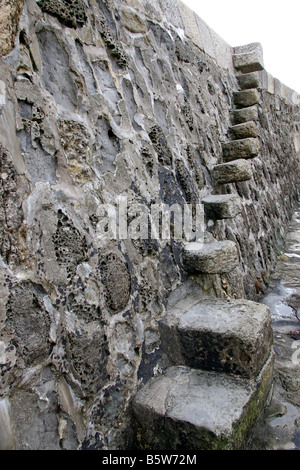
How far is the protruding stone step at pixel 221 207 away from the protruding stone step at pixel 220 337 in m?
0.74

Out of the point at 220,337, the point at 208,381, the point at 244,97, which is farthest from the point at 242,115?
the point at 208,381

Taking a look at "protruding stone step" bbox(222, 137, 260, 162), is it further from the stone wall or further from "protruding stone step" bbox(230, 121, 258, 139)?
the stone wall

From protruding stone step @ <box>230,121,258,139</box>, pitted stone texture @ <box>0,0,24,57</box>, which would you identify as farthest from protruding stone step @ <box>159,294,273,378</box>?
protruding stone step @ <box>230,121,258,139</box>

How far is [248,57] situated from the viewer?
4031 mm

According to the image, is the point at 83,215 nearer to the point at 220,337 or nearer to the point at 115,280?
the point at 115,280

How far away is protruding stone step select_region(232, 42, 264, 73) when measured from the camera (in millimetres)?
4031

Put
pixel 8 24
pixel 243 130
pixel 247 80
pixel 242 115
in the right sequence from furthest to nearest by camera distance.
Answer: pixel 247 80
pixel 242 115
pixel 243 130
pixel 8 24

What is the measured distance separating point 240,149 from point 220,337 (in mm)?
2079

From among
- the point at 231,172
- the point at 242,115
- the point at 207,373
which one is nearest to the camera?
the point at 207,373

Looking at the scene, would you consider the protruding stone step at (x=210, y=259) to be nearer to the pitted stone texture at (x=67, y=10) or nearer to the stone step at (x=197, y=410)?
the stone step at (x=197, y=410)

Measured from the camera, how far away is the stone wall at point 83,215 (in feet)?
3.46

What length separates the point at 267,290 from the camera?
325 cm

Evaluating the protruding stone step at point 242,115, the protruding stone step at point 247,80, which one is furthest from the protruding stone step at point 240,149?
the protruding stone step at point 247,80

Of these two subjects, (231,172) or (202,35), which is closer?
(231,172)
